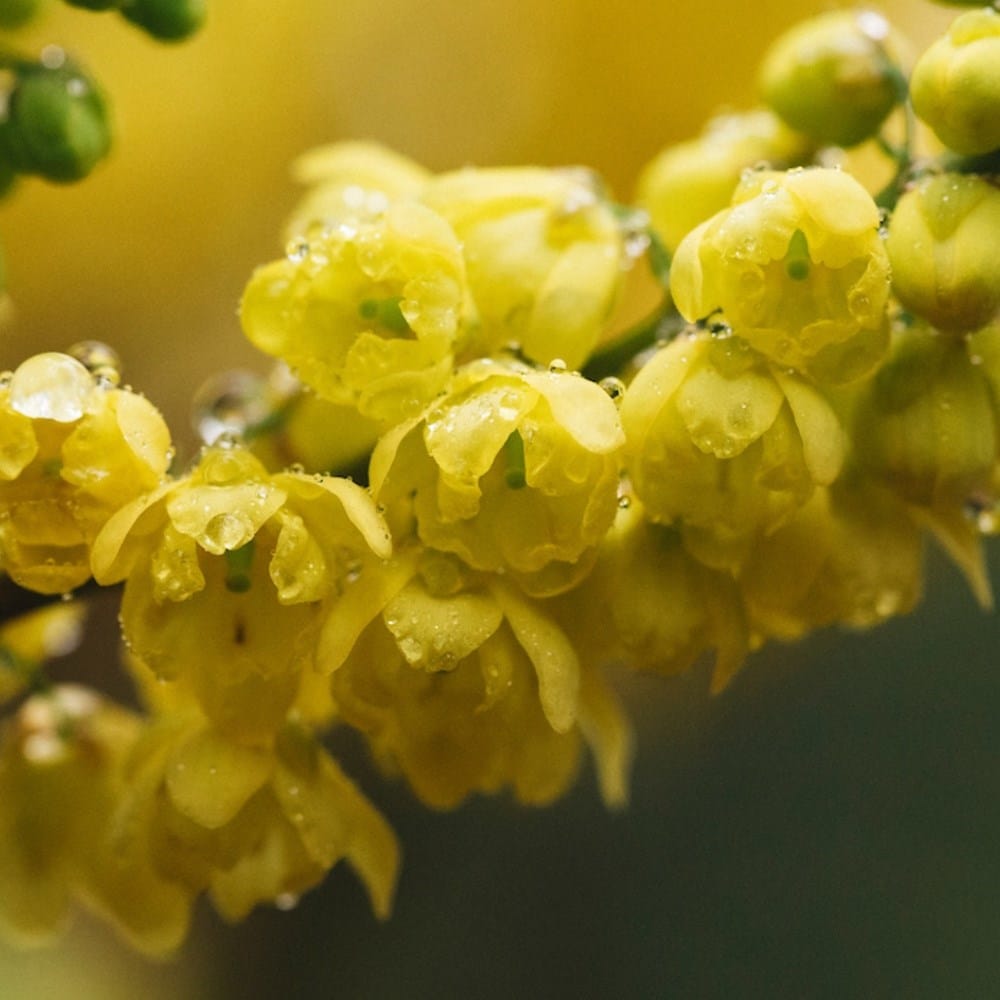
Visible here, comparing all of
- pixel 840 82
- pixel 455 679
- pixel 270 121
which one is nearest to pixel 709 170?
pixel 840 82

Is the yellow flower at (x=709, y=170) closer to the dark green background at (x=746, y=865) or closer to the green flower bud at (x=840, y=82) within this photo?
the green flower bud at (x=840, y=82)

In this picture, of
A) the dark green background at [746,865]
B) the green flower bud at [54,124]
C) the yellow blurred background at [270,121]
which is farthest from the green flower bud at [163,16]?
the yellow blurred background at [270,121]

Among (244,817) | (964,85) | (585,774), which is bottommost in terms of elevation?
(585,774)

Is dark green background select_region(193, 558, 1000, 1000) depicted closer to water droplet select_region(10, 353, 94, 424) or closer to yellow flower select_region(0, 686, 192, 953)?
yellow flower select_region(0, 686, 192, 953)

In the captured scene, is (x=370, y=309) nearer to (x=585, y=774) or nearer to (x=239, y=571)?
(x=239, y=571)

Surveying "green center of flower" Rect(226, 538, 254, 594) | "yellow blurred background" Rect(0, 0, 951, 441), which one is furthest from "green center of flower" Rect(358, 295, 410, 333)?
"yellow blurred background" Rect(0, 0, 951, 441)

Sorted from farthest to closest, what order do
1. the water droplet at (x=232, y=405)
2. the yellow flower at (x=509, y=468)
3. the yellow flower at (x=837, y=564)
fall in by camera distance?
the water droplet at (x=232, y=405) → the yellow flower at (x=837, y=564) → the yellow flower at (x=509, y=468)
